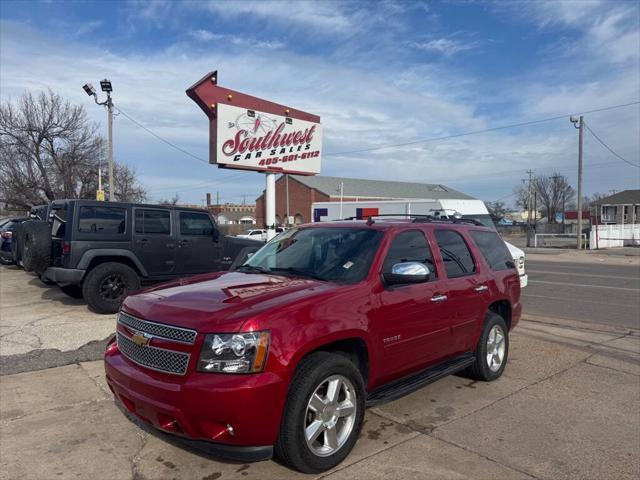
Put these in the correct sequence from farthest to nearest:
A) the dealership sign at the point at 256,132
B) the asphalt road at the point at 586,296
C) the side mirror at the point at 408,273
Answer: the dealership sign at the point at 256,132 < the asphalt road at the point at 586,296 < the side mirror at the point at 408,273

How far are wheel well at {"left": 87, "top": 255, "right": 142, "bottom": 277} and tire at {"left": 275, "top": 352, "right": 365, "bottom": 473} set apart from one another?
20.4 ft

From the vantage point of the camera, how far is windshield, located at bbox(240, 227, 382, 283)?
13.3 ft

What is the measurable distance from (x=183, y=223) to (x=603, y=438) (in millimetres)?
7604

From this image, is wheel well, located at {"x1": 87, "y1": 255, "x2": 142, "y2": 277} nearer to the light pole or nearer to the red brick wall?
the light pole

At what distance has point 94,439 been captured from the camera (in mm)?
3969

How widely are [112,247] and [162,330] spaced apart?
19.2 ft

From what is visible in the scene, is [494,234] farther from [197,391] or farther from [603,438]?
[197,391]

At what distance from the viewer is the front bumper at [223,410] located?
116 inches

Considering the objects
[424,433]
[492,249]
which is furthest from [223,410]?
[492,249]

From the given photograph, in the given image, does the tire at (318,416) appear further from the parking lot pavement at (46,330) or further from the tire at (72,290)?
the tire at (72,290)

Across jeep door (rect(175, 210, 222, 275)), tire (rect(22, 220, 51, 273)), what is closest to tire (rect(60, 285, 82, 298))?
tire (rect(22, 220, 51, 273))

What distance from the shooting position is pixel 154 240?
909 centimetres

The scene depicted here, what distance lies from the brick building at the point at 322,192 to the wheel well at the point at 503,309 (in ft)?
171

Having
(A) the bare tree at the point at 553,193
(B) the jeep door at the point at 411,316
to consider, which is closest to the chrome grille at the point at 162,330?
(B) the jeep door at the point at 411,316
